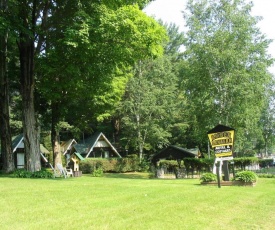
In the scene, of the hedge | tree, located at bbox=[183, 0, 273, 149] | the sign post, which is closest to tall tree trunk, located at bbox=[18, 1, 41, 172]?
the sign post

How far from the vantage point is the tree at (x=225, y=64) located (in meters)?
24.5

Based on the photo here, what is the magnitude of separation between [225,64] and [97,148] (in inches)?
894

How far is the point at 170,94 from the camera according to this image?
40.1 metres

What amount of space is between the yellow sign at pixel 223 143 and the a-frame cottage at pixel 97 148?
2718 centimetres

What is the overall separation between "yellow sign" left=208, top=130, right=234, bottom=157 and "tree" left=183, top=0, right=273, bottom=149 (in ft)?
34.0

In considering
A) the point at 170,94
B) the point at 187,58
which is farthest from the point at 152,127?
the point at 187,58

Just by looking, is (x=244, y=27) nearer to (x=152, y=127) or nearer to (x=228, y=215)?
(x=152, y=127)

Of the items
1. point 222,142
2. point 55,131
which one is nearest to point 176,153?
point 55,131

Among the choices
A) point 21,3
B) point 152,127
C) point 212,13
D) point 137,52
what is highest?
point 212,13

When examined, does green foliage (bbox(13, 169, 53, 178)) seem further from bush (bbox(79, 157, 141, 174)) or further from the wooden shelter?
bush (bbox(79, 157, 141, 174))

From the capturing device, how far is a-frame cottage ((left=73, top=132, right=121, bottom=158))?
4038cm

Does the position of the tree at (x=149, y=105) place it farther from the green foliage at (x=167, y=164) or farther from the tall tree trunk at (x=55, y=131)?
the tall tree trunk at (x=55, y=131)

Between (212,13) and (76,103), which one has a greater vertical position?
(212,13)

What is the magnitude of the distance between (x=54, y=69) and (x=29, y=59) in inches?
55.1
